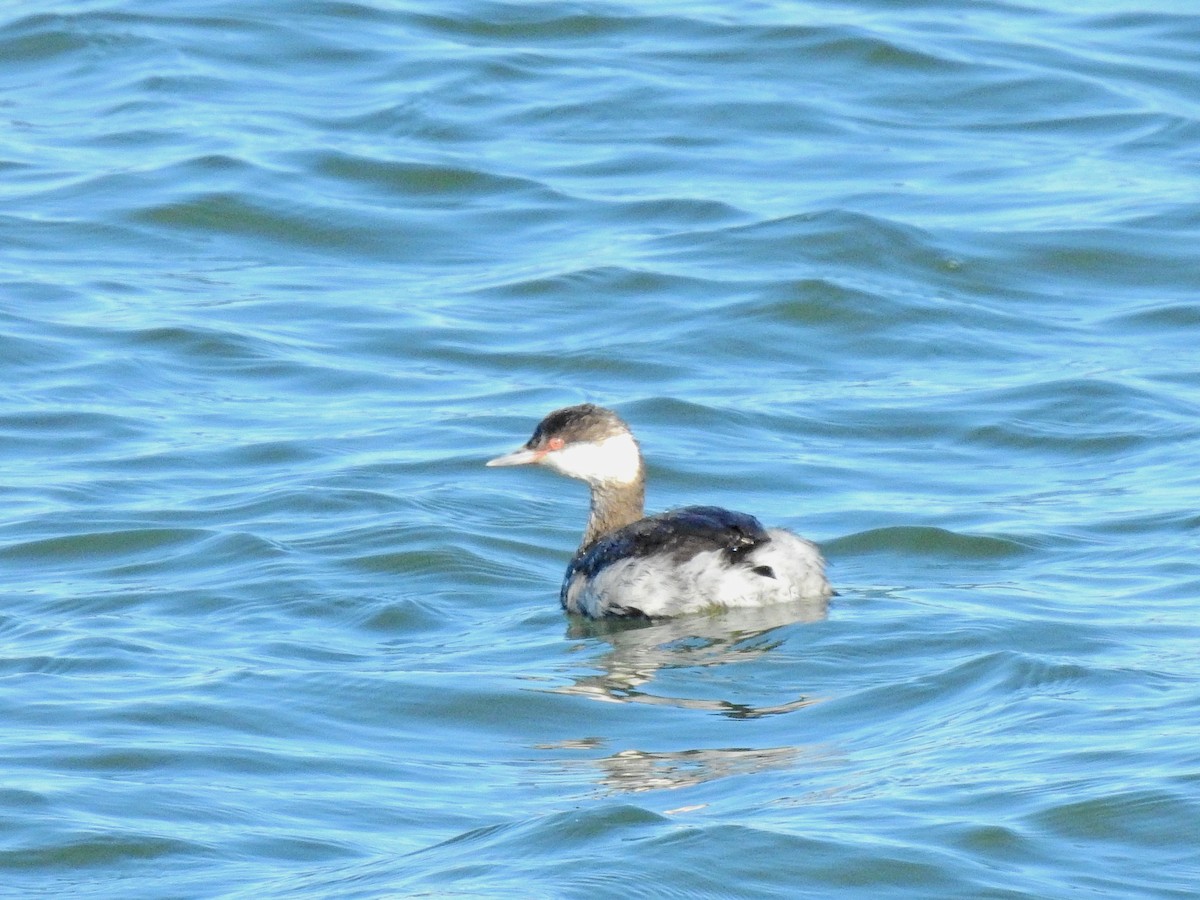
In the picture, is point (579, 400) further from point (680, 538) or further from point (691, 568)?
point (691, 568)

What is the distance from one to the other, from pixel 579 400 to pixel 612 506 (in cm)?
181

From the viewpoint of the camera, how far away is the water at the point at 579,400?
19.4ft

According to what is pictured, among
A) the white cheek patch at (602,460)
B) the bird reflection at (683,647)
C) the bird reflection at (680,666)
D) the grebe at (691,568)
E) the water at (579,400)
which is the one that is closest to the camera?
the water at (579,400)

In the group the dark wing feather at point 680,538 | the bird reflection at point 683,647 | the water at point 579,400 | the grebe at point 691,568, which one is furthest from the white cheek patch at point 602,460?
the bird reflection at point 683,647

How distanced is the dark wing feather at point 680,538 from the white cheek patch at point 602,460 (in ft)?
1.93

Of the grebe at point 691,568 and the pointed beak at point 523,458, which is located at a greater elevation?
the pointed beak at point 523,458

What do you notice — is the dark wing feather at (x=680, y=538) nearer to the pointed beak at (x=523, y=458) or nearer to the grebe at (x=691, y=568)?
the grebe at (x=691, y=568)

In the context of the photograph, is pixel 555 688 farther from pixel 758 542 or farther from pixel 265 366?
pixel 265 366

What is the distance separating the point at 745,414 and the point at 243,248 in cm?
372

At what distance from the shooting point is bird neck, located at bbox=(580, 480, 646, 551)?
29.8ft

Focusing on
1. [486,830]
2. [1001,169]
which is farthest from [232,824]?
[1001,169]

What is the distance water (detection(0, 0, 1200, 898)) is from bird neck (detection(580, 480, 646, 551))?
229mm

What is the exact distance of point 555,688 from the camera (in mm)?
7207

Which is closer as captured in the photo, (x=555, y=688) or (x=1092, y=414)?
(x=555, y=688)
